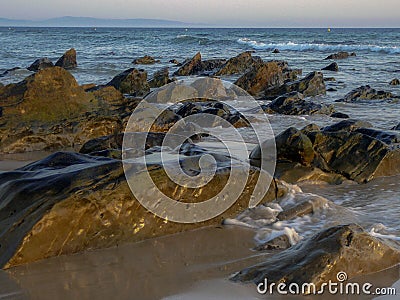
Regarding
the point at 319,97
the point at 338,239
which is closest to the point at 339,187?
the point at 338,239

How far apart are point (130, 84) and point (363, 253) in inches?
519

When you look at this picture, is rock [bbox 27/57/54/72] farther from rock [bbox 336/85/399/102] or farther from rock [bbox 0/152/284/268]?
rock [bbox 0/152/284/268]

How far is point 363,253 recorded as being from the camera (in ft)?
12.6

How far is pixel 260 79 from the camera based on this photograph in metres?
17.4

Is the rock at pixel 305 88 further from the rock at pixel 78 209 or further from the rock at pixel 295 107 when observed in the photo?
the rock at pixel 78 209

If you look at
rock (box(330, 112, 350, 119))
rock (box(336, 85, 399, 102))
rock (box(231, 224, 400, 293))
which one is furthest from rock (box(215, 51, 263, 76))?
rock (box(231, 224, 400, 293))

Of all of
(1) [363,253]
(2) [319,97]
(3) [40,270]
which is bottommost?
(2) [319,97]

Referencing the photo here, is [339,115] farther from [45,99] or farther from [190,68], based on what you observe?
[190,68]

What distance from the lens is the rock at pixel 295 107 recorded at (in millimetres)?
12336

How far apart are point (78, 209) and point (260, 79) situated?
1358 cm

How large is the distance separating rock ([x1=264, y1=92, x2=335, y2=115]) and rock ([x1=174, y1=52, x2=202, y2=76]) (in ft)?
35.4

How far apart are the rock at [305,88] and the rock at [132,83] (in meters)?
3.75

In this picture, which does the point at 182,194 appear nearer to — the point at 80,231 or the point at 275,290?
the point at 80,231

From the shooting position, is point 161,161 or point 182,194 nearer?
point 182,194
